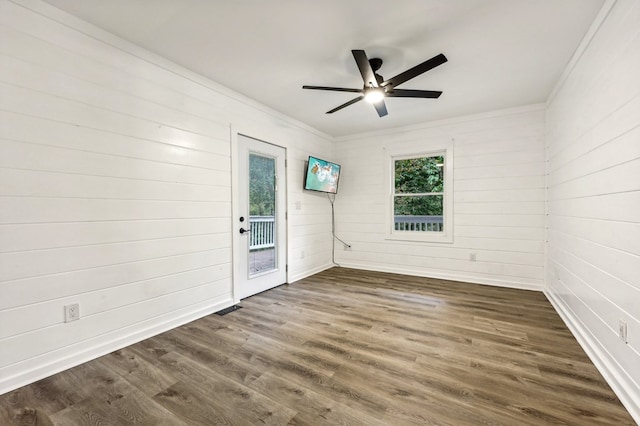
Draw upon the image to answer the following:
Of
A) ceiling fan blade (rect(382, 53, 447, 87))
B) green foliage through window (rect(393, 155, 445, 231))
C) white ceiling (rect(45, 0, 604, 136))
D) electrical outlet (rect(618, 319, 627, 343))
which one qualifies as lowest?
electrical outlet (rect(618, 319, 627, 343))

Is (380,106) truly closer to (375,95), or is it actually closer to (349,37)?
(375,95)

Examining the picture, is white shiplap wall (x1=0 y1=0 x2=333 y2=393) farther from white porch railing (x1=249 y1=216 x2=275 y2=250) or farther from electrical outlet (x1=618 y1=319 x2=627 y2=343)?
electrical outlet (x1=618 y1=319 x2=627 y2=343)

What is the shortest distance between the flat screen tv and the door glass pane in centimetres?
67

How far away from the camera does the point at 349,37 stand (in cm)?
226

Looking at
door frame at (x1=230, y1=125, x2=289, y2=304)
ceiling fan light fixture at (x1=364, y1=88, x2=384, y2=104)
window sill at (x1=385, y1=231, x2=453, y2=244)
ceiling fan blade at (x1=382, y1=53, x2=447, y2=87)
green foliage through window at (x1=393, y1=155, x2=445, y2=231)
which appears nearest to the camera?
ceiling fan blade at (x1=382, y1=53, x2=447, y2=87)

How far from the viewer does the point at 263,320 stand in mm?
2818

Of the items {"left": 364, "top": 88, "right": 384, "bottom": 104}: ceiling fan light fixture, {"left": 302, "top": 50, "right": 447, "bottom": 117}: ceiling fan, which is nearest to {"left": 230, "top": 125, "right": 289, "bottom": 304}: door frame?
{"left": 302, "top": 50, "right": 447, "bottom": 117}: ceiling fan

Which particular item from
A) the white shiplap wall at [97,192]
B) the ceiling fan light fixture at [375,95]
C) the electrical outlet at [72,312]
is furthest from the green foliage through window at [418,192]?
the electrical outlet at [72,312]

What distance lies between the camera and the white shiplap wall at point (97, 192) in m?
1.80

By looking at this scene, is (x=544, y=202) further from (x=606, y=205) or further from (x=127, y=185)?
(x=127, y=185)

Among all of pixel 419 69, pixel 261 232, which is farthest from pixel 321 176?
pixel 419 69

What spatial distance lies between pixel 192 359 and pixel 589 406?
2.58m

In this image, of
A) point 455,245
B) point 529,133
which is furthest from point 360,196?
point 529,133

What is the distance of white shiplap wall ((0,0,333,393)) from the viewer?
1.80 meters
